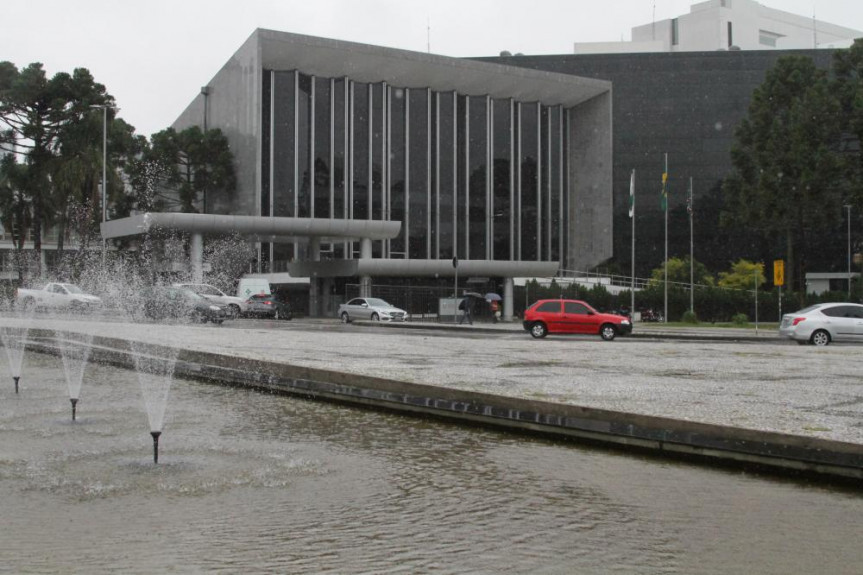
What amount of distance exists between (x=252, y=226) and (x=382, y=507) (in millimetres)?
47009

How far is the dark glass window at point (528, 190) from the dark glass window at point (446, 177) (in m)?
6.58

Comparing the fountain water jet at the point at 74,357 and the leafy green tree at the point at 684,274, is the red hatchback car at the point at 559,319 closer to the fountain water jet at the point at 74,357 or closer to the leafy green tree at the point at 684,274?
the fountain water jet at the point at 74,357

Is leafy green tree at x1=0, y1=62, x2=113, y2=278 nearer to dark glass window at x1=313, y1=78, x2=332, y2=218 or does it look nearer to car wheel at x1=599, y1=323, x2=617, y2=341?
dark glass window at x1=313, y1=78, x2=332, y2=218

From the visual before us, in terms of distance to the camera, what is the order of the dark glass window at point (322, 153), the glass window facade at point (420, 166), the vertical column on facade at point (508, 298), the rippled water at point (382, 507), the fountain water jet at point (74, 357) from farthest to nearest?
the dark glass window at point (322, 153) < the glass window facade at point (420, 166) < the vertical column on facade at point (508, 298) < the fountain water jet at point (74, 357) < the rippled water at point (382, 507)

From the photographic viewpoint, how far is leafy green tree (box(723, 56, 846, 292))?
50156 millimetres

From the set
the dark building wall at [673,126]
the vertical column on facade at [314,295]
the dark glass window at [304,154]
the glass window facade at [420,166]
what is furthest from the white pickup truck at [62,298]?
the dark building wall at [673,126]

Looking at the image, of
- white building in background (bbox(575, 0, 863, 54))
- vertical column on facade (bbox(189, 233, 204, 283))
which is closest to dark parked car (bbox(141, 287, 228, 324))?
vertical column on facade (bbox(189, 233, 204, 283))

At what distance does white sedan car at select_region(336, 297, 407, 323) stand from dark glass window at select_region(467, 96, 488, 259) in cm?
2816

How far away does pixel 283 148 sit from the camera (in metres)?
67.4

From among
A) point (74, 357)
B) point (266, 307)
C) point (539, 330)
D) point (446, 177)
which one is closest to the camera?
point (74, 357)

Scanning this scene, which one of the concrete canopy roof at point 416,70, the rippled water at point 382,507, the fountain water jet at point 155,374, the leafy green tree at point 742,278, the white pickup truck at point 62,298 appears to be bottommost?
the rippled water at point 382,507

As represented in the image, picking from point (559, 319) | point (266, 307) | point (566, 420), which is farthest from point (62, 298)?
point (566, 420)

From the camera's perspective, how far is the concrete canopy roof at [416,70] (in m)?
65.2

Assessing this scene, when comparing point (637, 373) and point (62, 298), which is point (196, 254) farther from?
point (637, 373)
